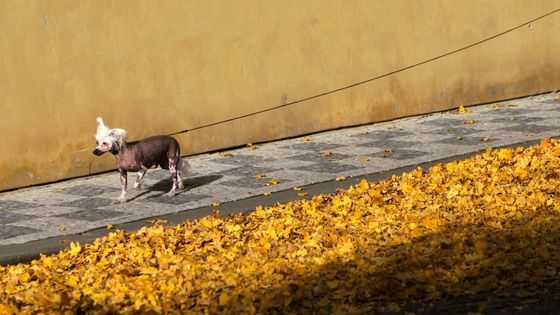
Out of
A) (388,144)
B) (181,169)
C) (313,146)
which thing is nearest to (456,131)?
(388,144)

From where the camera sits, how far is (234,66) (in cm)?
1493

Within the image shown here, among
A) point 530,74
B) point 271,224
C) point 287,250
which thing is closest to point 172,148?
point 271,224

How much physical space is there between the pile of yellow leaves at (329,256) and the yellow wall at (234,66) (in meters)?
3.32

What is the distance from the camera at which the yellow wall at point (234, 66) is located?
13.6 meters

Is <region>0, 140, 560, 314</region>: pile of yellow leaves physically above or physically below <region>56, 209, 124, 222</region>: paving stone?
below

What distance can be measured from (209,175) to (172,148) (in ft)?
3.03

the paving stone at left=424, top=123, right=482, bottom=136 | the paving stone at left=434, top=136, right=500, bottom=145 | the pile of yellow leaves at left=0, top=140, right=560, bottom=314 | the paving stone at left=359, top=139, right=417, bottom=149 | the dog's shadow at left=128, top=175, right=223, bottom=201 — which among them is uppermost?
the paving stone at left=424, top=123, right=482, bottom=136

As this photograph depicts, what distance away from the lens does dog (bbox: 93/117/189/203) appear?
12.0 meters

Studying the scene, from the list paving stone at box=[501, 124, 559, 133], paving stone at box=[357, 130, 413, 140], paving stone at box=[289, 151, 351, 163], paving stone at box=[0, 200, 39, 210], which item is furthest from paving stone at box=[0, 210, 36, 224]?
paving stone at box=[501, 124, 559, 133]

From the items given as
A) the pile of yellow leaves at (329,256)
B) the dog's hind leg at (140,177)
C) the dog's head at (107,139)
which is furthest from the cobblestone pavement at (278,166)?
the pile of yellow leaves at (329,256)

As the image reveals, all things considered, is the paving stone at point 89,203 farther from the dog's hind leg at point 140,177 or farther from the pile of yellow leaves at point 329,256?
the pile of yellow leaves at point 329,256

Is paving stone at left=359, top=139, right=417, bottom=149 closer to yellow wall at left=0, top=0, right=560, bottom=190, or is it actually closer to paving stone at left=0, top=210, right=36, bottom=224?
yellow wall at left=0, top=0, right=560, bottom=190

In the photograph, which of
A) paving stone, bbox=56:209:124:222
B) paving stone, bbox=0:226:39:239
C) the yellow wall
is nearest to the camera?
paving stone, bbox=0:226:39:239

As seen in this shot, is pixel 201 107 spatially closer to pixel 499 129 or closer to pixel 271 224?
pixel 499 129
